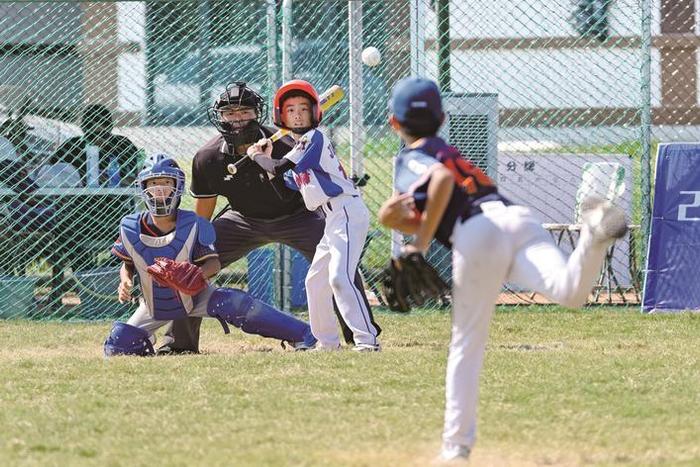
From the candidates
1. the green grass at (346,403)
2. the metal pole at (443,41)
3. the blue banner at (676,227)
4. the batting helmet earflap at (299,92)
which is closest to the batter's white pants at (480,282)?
the green grass at (346,403)

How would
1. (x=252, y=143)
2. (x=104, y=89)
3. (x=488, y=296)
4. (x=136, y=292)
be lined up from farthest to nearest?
(x=104, y=89) < (x=136, y=292) < (x=252, y=143) < (x=488, y=296)

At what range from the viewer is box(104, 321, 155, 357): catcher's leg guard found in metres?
8.57

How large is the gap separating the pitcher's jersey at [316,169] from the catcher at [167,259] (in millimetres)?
756

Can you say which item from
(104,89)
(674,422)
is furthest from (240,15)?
(674,422)

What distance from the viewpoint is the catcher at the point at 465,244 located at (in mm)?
5039

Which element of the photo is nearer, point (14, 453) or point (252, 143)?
point (14, 453)

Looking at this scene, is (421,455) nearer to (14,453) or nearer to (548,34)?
(14,453)

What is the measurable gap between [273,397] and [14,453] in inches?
65.1

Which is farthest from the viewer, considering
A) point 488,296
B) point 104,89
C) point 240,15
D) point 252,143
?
point 104,89

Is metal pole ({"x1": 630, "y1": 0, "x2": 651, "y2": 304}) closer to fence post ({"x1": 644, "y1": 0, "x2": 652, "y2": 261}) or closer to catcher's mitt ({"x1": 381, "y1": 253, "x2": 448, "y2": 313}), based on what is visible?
fence post ({"x1": 644, "y1": 0, "x2": 652, "y2": 261})

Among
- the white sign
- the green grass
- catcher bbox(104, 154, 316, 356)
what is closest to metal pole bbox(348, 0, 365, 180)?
the white sign

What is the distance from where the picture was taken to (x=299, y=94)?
8.66m

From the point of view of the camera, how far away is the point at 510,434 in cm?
573

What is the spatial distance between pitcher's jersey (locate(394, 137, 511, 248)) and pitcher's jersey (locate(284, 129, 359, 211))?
318 cm
